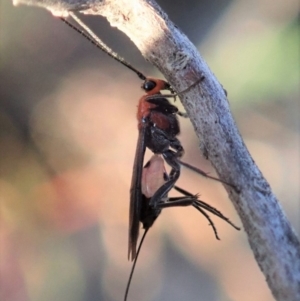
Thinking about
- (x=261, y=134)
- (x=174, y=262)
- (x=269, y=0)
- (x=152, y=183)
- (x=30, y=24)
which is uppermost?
(x=269, y=0)

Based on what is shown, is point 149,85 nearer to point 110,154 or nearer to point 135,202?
point 135,202

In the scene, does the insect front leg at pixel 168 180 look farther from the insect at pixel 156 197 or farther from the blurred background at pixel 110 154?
the blurred background at pixel 110 154

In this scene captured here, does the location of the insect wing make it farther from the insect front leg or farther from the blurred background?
the blurred background

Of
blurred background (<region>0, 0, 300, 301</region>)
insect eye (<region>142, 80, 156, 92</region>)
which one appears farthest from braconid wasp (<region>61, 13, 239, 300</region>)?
blurred background (<region>0, 0, 300, 301</region>)

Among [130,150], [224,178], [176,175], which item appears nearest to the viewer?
[224,178]

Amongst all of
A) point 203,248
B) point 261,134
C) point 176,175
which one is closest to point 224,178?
point 176,175

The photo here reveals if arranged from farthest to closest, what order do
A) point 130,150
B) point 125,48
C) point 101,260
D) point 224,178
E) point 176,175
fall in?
point 125,48 → point 130,150 → point 101,260 → point 176,175 → point 224,178

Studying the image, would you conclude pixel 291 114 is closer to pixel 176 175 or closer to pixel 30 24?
pixel 176 175
